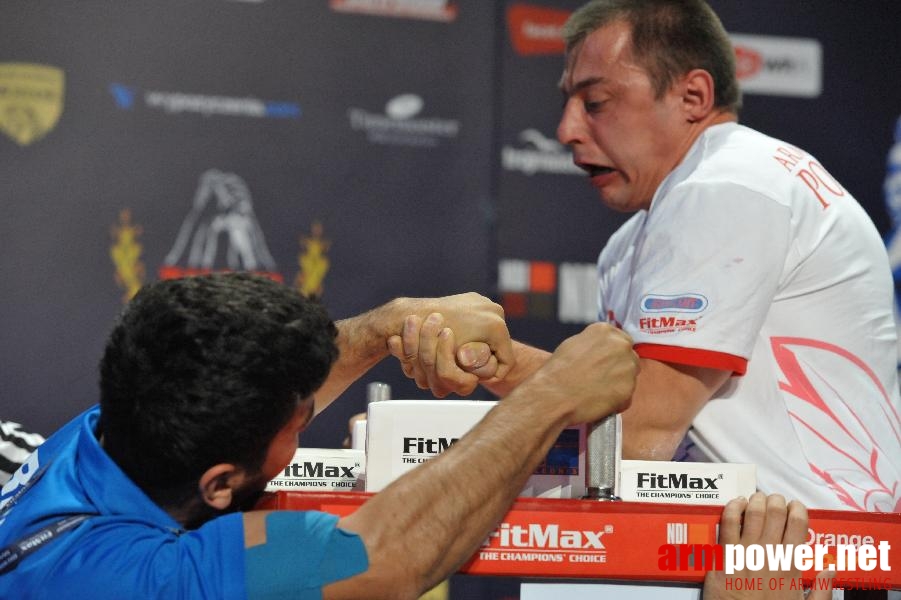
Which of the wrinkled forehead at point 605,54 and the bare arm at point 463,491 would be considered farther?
the wrinkled forehead at point 605,54

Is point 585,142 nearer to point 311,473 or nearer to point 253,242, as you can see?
point 311,473

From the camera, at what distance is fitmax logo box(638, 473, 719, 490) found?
1360mm

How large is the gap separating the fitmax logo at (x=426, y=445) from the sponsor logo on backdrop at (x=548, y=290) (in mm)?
2118

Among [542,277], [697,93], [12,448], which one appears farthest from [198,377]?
[542,277]

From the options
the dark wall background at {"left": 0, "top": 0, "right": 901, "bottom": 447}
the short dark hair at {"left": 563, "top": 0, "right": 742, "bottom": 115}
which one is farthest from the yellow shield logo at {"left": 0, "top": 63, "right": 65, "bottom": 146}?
the short dark hair at {"left": 563, "top": 0, "right": 742, "bottom": 115}

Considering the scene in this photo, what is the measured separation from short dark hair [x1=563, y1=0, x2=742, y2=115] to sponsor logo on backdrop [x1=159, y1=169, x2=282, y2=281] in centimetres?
150

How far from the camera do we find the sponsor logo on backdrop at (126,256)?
3205 mm

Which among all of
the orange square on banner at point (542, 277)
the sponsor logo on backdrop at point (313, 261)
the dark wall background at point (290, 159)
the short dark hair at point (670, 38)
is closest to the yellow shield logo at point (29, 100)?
the dark wall background at point (290, 159)

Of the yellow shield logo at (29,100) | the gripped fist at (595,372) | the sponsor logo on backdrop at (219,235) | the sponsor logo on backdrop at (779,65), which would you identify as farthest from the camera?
the sponsor logo on backdrop at (779,65)

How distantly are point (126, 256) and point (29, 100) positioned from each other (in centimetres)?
51

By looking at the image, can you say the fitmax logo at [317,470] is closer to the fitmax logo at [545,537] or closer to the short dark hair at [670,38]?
the fitmax logo at [545,537]

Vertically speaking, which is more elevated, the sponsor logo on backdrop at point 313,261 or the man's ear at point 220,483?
the sponsor logo on backdrop at point 313,261

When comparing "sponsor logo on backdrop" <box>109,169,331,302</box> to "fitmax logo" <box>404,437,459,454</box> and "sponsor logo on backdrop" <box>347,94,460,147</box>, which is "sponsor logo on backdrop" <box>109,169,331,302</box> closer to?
"sponsor logo on backdrop" <box>347,94,460,147</box>

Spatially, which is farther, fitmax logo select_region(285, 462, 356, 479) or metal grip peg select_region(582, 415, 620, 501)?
fitmax logo select_region(285, 462, 356, 479)
